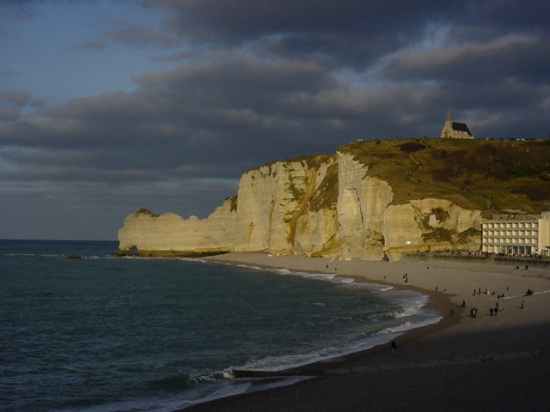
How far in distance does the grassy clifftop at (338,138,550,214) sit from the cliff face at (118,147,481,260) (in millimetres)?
2136

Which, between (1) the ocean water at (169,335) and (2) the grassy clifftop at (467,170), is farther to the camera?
(2) the grassy clifftop at (467,170)

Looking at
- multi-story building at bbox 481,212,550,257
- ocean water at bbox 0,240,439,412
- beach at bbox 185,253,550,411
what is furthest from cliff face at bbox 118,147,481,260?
beach at bbox 185,253,550,411

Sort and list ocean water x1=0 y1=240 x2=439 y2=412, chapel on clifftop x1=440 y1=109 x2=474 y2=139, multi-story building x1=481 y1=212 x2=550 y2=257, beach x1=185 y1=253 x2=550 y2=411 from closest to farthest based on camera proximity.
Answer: beach x1=185 y1=253 x2=550 y2=411 → ocean water x1=0 y1=240 x2=439 y2=412 → multi-story building x1=481 y1=212 x2=550 y2=257 → chapel on clifftop x1=440 y1=109 x2=474 y2=139

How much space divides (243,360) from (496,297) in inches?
746

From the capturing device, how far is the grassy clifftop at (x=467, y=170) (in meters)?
69.1

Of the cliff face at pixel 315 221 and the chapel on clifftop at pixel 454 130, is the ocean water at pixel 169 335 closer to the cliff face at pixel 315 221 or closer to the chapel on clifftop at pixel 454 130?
the cliff face at pixel 315 221

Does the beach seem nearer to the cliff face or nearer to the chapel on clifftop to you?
the cliff face

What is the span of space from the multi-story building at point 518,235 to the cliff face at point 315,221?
2432mm

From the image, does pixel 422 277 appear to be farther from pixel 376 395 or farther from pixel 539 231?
pixel 376 395

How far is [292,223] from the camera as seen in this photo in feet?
323

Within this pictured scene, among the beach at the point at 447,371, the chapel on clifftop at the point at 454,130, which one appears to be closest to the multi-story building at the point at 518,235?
the beach at the point at 447,371

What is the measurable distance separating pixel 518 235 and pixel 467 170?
2702cm

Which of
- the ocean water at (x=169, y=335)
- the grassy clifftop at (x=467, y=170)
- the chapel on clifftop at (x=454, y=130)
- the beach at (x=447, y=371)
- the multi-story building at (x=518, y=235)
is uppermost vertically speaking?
the chapel on clifftop at (x=454, y=130)

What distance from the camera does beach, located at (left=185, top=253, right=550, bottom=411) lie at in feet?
44.8
